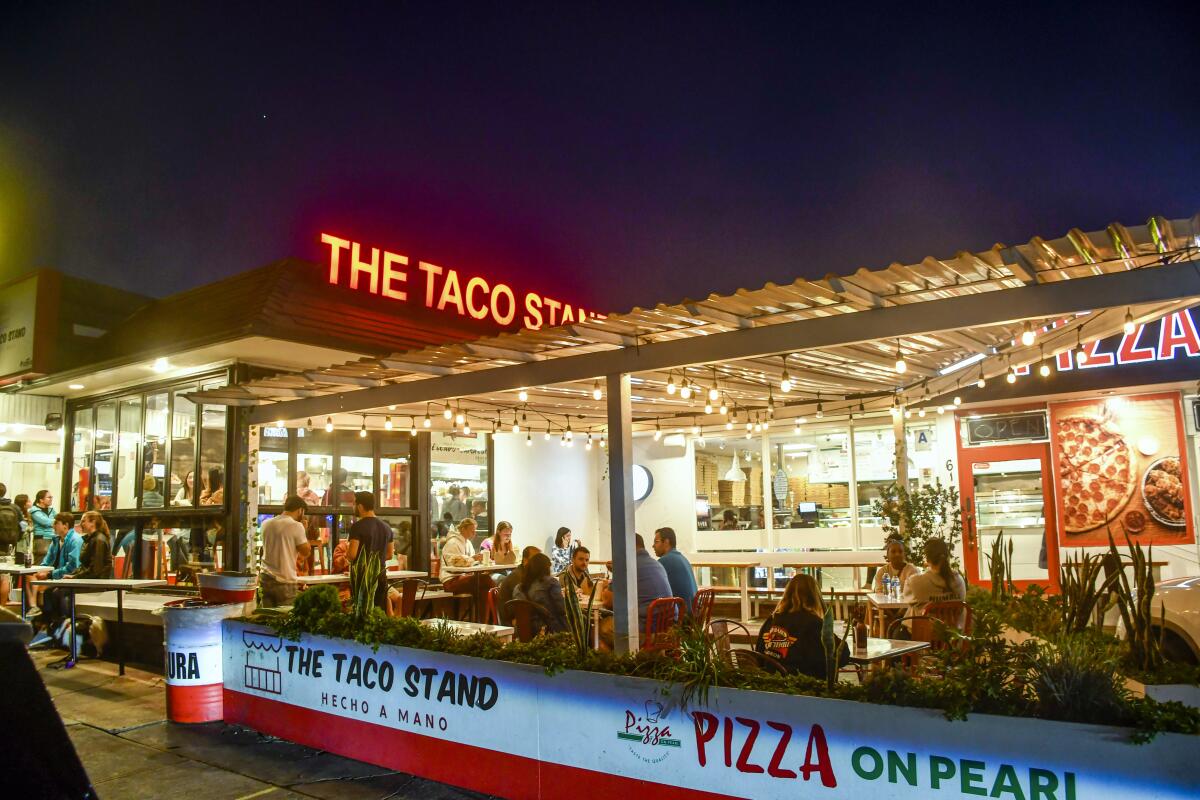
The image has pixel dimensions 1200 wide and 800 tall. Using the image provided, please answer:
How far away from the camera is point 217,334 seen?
10000 mm

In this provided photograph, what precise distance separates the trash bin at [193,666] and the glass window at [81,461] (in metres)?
7.91

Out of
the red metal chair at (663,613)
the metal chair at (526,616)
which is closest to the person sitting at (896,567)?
the red metal chair at (663,613)

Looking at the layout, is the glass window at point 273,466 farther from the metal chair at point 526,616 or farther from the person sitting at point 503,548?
the metal chair at point 526,616

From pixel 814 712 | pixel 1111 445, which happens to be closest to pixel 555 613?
pixel 814 712

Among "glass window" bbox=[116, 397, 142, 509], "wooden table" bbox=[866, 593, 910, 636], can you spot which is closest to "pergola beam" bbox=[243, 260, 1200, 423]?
"wooden table" bbox=[866, 593, 910, 636]

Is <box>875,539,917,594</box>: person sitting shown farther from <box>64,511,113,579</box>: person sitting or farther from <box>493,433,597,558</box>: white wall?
<box>64,511,113,579</box>: person sitting

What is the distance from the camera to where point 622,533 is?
651 centimetres

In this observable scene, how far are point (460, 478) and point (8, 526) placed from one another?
22.8 ft

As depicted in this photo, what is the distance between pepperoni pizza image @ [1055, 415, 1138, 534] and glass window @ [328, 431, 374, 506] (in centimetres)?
1087

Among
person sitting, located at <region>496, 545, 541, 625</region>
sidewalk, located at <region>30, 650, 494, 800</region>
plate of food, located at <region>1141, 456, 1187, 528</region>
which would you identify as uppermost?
plate of food, located at <region>1141, 456, 1187, 528</region>

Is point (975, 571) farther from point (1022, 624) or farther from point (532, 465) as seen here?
point (1022, 624)

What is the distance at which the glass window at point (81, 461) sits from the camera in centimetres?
1355

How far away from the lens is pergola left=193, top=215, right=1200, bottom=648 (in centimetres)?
504

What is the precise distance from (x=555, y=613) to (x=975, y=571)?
8.32m
